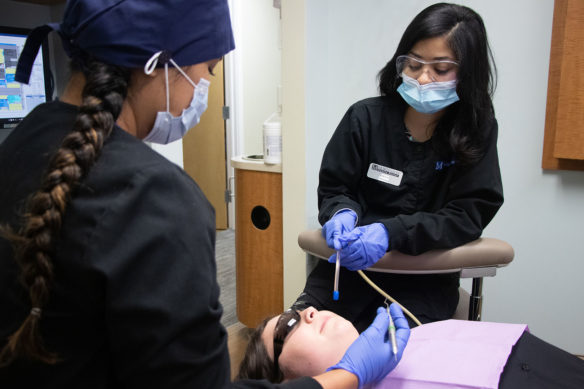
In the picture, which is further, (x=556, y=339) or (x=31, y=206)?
(x=556, y=339)

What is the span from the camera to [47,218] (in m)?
0.61

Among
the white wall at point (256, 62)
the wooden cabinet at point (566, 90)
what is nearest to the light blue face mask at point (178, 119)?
the wooden cabinet at point (566, 90)

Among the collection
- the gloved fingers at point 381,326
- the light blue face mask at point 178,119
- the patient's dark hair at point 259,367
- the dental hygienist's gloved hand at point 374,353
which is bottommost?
the patient's dark hair at point 259,367

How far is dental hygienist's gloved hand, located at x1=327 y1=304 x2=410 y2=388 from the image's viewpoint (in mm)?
1006

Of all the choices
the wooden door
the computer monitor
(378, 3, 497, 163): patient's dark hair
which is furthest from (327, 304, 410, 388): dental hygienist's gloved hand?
the wooden door

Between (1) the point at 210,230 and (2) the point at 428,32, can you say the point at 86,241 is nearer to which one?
(1) the point at 210,230

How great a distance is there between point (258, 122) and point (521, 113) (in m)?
2.53

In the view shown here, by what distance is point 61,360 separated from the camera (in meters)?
0.66

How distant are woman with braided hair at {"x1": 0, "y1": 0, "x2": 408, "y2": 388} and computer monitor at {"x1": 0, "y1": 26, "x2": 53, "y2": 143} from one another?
1.52 meters

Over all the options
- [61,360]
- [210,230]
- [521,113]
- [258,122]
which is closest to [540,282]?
[521,113]

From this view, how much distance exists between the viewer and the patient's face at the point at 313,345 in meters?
1.19

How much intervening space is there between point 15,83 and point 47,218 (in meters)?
1.83

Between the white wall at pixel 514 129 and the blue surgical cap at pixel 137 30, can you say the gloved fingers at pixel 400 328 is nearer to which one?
the blue surgical cap at pixel 137 30

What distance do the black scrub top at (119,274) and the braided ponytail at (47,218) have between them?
0.05 feet
